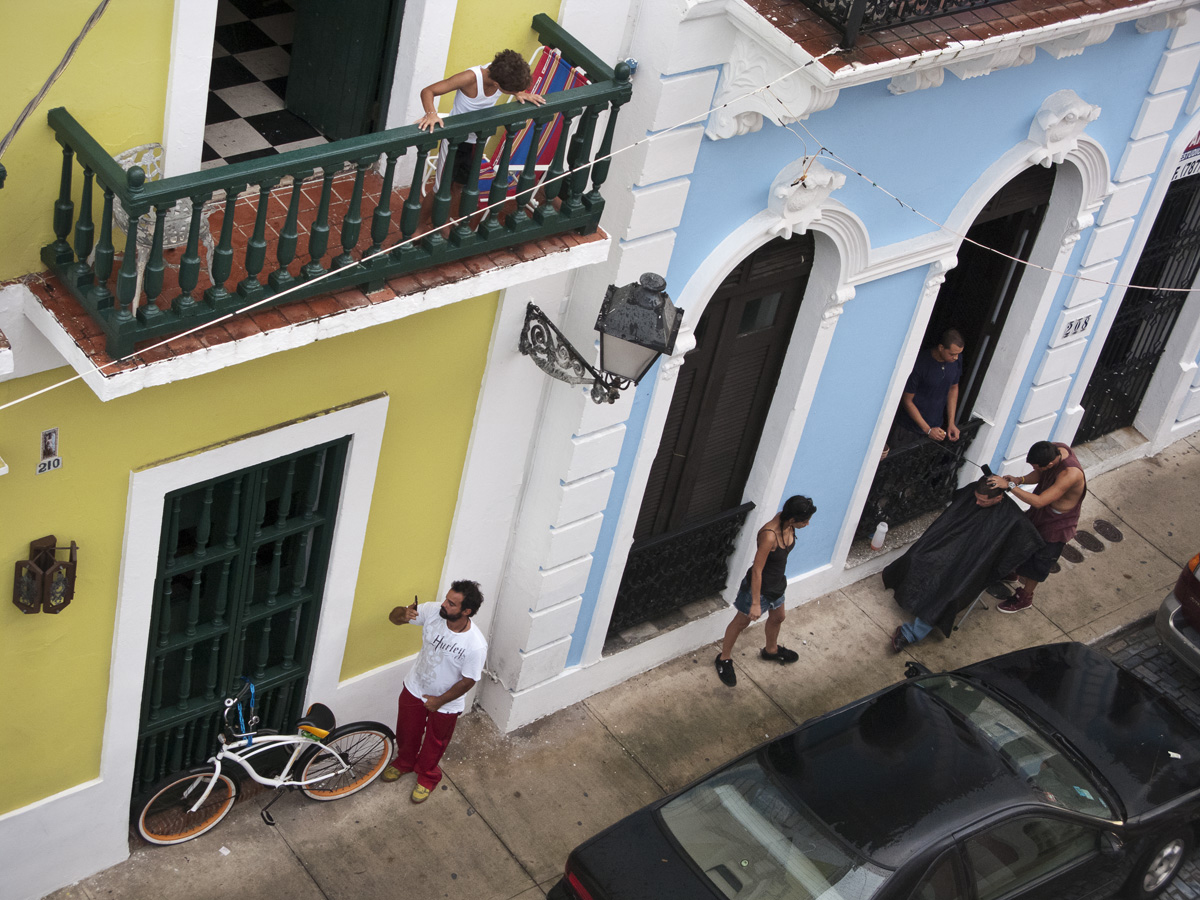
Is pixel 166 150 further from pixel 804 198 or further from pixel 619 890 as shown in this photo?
pixel 619 890

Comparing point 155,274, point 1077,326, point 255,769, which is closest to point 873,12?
point 155,274

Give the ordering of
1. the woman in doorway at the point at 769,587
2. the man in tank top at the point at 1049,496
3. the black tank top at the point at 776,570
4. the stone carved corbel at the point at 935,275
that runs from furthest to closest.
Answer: the man in tank top at the point at 1049,496, the black tank top at the point at 776,570, the stone carved corbel at the point at 935,275, the woman in doorway at the point at 769,587

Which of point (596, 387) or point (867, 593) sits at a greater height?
point (596, 387)

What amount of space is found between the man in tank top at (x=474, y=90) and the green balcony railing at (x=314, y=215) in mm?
78

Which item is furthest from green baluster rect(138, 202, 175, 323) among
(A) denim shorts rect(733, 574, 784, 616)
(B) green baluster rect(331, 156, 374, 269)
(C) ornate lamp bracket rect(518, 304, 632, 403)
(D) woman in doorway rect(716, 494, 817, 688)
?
(A) denim shorts rect(733, 574, 784, 616)

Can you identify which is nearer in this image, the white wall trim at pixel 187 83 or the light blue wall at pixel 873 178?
the white wall trim at pixel 187 83

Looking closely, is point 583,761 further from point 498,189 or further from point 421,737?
point 498,189

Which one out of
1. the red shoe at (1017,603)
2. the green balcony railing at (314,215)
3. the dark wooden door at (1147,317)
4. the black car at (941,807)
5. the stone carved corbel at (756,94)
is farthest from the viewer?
the dark wooden door at (1147,317)

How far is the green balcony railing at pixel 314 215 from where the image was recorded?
5625 millimetres

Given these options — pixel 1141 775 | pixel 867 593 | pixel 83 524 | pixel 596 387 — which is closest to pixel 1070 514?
pixel 867 593

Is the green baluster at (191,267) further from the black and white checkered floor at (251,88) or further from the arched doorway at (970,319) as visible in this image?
the arched doorway at (970,319)

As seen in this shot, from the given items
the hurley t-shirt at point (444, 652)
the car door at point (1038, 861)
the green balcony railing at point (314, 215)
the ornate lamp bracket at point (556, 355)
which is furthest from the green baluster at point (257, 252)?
the car door at point (1038, 861)

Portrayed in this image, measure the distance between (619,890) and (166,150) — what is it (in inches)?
174

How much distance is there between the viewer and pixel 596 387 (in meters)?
7.75
